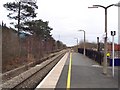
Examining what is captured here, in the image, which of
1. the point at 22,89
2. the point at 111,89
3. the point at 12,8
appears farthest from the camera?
the point at 12,8

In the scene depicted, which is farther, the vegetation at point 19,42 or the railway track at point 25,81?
the vegetation at point 19,42

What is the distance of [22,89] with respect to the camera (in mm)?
15445

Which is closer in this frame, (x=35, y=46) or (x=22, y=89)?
(x=22, y=89)

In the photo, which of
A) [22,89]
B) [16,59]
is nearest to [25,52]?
[16,59]

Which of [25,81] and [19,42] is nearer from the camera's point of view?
[25,81]

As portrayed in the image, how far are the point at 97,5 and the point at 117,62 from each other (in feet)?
31.4

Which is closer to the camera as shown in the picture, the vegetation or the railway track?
the railway track

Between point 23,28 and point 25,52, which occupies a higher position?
point 23,28

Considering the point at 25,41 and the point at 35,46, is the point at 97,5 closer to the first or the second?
the point at 25,41

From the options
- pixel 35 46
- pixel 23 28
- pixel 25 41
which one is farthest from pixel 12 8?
A: pixel 25 41

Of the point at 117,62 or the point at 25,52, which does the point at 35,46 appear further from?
the point at 117,62

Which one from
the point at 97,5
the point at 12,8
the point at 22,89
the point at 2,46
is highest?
the point at 12,8

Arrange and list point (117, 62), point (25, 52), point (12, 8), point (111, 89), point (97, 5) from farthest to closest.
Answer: point (12, 8) < point (25, 52) < point (117, 62) < point (97, 5) < point (111, 89)

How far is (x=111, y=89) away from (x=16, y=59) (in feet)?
64.8
